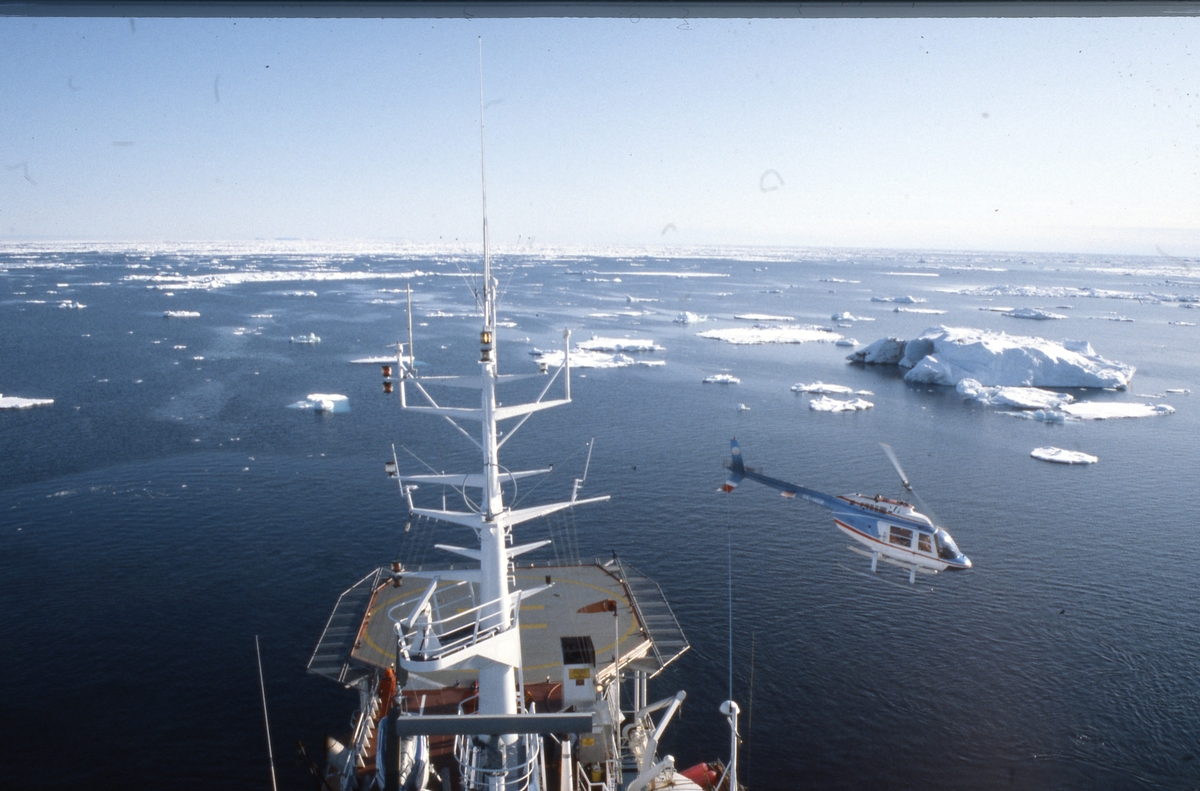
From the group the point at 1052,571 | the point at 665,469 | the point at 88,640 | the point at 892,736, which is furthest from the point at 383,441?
the point at 1052,571

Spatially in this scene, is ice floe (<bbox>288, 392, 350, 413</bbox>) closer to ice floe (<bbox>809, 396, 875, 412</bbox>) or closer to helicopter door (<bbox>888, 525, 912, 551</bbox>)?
ice floe (<bbox>809, 396, 875, 412</bbox>)

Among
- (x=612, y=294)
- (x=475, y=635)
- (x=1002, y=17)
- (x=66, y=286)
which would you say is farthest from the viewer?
(x=612, y=294)

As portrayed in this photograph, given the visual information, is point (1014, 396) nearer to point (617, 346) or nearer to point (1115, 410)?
point (1115, 410)

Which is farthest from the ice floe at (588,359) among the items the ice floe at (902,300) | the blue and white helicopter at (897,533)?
the ice floe at (902,300)

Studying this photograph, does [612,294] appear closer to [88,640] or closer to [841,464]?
[841,464]

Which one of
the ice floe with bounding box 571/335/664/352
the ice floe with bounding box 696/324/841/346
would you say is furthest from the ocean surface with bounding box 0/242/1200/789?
the ice floe with bounding box 696/324/841/346
